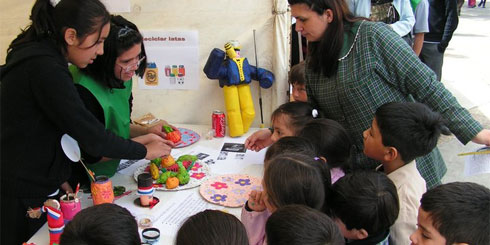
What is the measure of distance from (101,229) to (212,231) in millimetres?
250

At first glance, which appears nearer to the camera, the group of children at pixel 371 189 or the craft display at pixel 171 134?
the group of children at pixel 371 189

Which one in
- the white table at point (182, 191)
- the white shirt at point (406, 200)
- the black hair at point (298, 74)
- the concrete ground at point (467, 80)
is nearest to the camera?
the white shirt at point (406, 200)

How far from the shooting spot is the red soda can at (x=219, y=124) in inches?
89.0

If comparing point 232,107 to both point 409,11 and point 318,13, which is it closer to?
point 318,13

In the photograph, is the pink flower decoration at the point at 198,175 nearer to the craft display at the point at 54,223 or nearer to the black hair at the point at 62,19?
the craft display at the point at 54,223

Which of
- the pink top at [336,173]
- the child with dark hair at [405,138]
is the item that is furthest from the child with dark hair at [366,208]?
the pink top at [336,173]

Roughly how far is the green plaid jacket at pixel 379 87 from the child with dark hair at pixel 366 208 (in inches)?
19.9

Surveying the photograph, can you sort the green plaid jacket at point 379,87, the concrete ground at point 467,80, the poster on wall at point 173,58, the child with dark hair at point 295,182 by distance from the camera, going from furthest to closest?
1. the concrete ground at point 467,80
2. the poster on wall at point 173,58
3. the green plaid jacket at point 379,87
4. the child with dark hair at point 295,182

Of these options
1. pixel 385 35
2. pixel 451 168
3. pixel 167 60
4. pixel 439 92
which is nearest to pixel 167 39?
pixel 167 60

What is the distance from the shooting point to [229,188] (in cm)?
166

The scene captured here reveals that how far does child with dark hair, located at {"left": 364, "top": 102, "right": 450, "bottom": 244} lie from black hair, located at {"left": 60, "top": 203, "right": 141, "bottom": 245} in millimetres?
890

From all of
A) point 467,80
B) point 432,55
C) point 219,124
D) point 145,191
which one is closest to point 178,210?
point 145,191

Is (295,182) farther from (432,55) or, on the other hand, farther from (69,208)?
(432,55)

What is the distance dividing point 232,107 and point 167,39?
59 centimetres
